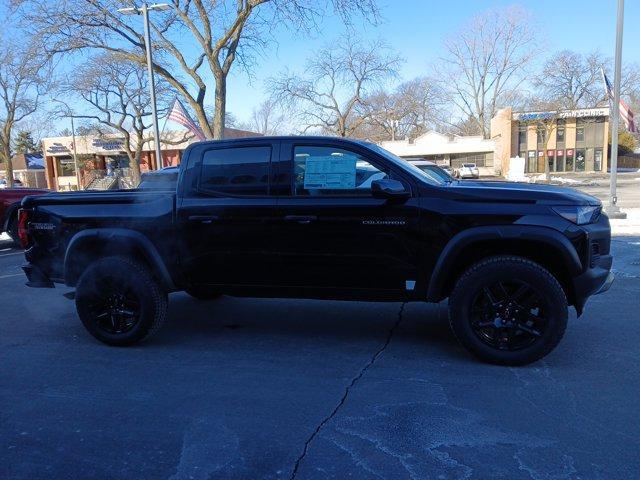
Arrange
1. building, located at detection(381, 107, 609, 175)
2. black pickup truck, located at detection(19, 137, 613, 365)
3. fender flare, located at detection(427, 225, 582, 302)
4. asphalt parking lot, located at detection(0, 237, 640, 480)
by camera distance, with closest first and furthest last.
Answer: asphalt parking lot, located at detection(0, 237, 640, 480)
fender flare, located at detection(427, 225, 582, 302)
black pickup truck, located at detection(19, 137, 613, 365)
building, located at detection(381, 107, 609, 175)

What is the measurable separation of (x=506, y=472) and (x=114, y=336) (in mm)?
3586

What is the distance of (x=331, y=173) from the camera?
4430 mm

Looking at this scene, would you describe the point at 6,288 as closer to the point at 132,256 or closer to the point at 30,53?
the point at 132,256

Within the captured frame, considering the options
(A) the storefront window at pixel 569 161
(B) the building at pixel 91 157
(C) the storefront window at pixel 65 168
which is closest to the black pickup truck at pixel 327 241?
(B) the building at pixel 91 157

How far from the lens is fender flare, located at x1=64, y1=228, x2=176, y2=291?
4.74 metres

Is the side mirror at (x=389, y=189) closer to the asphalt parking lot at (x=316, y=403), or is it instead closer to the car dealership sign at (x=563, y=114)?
A: the asphalt parking lot at (x=316, y=403)

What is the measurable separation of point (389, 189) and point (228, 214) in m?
1.43

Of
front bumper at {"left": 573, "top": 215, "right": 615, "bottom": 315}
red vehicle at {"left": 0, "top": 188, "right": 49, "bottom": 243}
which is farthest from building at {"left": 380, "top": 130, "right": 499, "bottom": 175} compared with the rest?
front bumper at {"left": 573, "top": 215, "right": 615, "bottom": 315}

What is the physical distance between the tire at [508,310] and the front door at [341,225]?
0.48 metres

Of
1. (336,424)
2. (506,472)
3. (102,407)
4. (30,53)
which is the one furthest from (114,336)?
(30,53)

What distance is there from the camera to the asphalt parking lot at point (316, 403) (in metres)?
2.90

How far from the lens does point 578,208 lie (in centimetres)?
399

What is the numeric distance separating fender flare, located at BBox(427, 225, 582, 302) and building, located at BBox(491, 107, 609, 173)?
2115 inches

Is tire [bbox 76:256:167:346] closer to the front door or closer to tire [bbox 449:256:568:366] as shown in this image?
the front door
